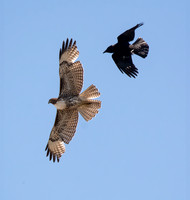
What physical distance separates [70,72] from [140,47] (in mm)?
2095

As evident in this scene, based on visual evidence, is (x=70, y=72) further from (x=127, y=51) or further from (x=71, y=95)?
(x=127, y=51)

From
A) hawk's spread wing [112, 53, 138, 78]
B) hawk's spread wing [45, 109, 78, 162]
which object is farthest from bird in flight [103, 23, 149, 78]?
hawk's spread wing [45, 109, 78, 162]

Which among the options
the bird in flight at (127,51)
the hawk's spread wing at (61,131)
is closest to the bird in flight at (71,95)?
the hawk's spread wing at (61,131)

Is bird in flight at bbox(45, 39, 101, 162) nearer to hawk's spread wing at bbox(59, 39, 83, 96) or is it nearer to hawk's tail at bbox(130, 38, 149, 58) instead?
hawk's spread wing at bbox(59, 39, 83, 96)

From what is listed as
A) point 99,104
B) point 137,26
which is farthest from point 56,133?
point 137,26

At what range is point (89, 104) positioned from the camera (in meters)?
13.5

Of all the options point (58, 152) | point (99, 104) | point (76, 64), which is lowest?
point (58, 152)

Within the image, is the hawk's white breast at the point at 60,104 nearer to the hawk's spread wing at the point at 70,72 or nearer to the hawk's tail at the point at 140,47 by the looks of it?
the hawk's spread wing at the point at 70,72

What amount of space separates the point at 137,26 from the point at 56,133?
11.4 ft

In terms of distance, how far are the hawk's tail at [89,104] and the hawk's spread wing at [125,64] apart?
3.43 feet

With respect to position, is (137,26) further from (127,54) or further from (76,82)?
(76,82)

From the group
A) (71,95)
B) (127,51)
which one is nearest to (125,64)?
(127,51)

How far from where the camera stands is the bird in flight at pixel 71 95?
1327cm

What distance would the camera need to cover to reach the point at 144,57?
46.0 feet
